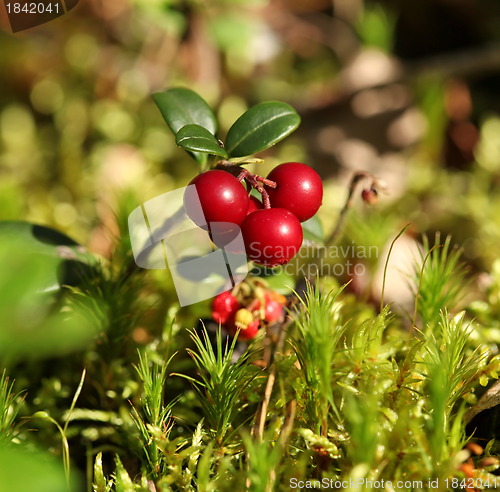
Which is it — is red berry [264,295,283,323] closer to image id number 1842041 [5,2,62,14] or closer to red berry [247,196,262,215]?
red berry [247,196,262,215]

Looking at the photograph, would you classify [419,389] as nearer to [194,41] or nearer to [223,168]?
[223,168]

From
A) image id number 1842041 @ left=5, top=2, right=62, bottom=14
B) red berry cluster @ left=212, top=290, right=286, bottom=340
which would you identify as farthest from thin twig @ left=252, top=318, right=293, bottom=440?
image id number 1842041 @ left=5, top=2, right=62, bottom=14

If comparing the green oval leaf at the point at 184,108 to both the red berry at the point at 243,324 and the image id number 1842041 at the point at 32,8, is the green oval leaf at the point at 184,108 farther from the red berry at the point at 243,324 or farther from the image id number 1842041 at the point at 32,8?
the image id number 1842041 at the point at 32,8

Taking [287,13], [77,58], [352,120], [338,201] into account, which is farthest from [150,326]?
[287,13]

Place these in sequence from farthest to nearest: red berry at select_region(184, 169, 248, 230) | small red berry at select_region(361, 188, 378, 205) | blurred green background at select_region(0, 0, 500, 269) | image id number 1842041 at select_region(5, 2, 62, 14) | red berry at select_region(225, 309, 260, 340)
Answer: blurred green background at select_region(0, 0, 500, 269) → image id number 1842041 at select_region(5, 2, 62, 14) → small red berry at select_region(361, 188, 378, 205) → red berry at select_region(225, 309, 260, 340) → red berry at select_region(184, 169, 248, 230)

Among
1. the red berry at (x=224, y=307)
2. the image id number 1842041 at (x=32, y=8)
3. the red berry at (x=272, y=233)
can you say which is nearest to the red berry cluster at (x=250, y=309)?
the red berry at (x=224, y=307)

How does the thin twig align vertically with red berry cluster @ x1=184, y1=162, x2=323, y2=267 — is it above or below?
below
